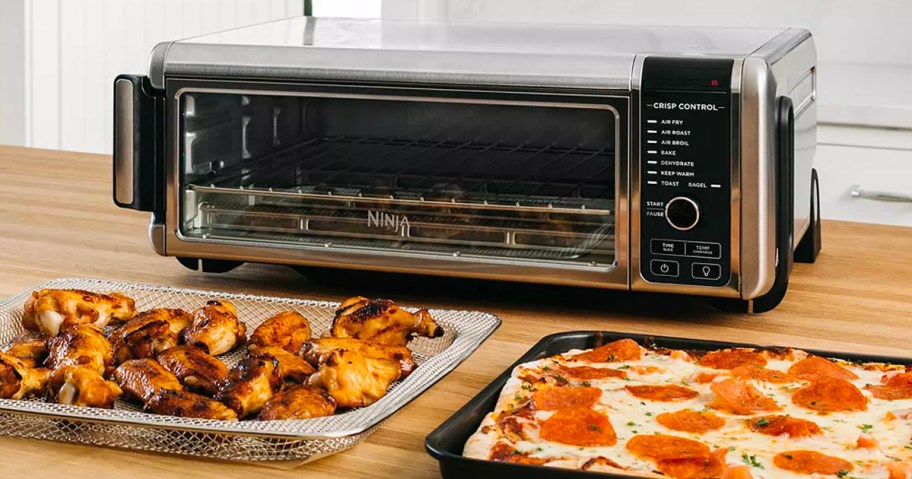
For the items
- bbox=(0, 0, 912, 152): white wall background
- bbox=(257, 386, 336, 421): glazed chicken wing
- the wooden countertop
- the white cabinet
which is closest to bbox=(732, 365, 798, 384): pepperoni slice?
the wooden countertop

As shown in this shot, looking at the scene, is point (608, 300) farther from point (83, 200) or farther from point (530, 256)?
point (83, 200)

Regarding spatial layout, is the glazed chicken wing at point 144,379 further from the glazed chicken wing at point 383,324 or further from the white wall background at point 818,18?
the white wall background at point 818,18

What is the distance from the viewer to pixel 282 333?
43.8 inches

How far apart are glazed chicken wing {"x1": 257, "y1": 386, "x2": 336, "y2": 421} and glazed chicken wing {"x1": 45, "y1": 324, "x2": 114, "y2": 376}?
0.18m

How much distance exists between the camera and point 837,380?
96 centimetres

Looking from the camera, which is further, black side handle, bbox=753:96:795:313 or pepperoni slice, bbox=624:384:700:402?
black side handle, bbox=753:96:795:313

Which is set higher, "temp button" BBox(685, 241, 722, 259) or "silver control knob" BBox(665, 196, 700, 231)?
"silver control knob" BBox(665, 196, 700, 231)

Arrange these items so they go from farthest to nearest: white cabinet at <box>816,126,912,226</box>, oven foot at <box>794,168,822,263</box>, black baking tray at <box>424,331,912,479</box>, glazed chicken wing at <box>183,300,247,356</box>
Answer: white cabinet at <box>816,126,912,226</box> < oven foot at <box>794,168,822,263</box> < glazed chicken wing at <box>183,300,247,356</box> < black baking tray at <box>424,331,912,479</box>

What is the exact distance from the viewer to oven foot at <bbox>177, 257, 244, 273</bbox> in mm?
1483

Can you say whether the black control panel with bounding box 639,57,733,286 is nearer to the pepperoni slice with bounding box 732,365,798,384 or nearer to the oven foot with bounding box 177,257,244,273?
the pepperoni slice with bounding box 732,365,798,384

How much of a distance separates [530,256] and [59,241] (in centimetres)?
74

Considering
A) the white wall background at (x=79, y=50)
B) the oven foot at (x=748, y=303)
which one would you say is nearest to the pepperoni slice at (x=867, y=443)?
the oven foot at (x=748, y=303)

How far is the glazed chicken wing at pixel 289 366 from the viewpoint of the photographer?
3.34 feet

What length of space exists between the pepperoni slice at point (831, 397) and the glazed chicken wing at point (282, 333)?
0.46m
